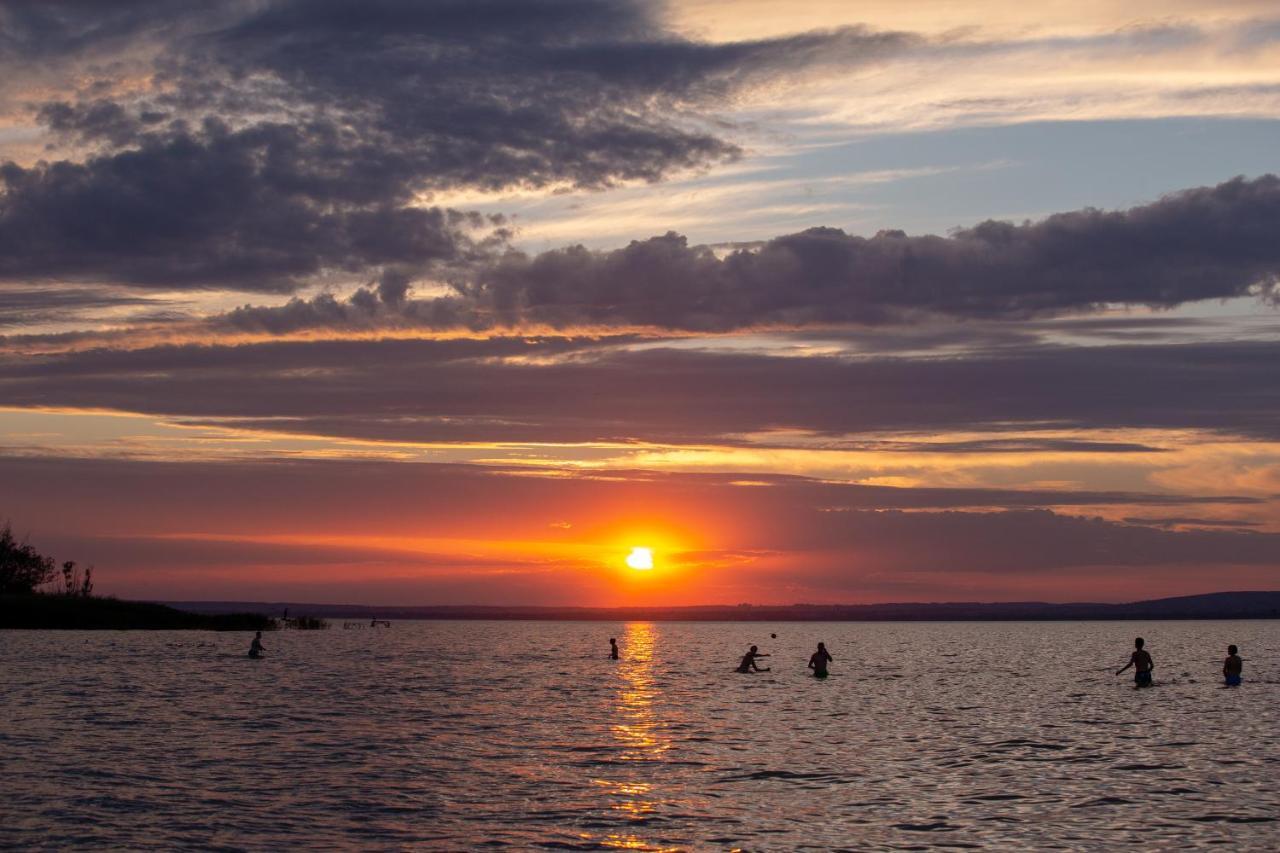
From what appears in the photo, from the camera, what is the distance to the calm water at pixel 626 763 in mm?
32188

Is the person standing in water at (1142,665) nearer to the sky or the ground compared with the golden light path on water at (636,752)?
nearer to the sky

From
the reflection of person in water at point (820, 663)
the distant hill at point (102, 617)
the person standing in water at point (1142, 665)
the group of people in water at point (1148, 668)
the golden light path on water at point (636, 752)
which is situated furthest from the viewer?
the distant hill at point (102, 617)

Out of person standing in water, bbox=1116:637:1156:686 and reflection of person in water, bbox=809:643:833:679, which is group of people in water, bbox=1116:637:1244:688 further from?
reflection of person in water, bbox=809:643:833:679

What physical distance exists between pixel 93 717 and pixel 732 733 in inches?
1078

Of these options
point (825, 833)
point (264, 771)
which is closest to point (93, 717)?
point (264, 771)

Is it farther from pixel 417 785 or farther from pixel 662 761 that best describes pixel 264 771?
pixel 662 761

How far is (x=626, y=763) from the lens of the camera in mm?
44688

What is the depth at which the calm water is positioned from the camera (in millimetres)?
32188

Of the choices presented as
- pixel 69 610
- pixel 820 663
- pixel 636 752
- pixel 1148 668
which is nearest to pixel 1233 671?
pixel 1148 668

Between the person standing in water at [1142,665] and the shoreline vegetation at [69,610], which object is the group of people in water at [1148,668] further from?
the shoreline vegetation at [69,610]

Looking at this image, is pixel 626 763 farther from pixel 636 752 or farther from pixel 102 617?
pixel 102 617

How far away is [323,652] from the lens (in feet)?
432

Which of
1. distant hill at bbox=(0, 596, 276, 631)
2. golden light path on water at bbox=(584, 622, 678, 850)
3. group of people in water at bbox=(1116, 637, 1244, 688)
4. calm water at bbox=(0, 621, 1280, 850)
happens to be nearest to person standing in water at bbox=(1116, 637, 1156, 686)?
group of people in water at bbox=(1116, 637, 1244, 688)

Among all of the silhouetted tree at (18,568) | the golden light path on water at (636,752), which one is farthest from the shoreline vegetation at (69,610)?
the golden light path on water at (636,752)
